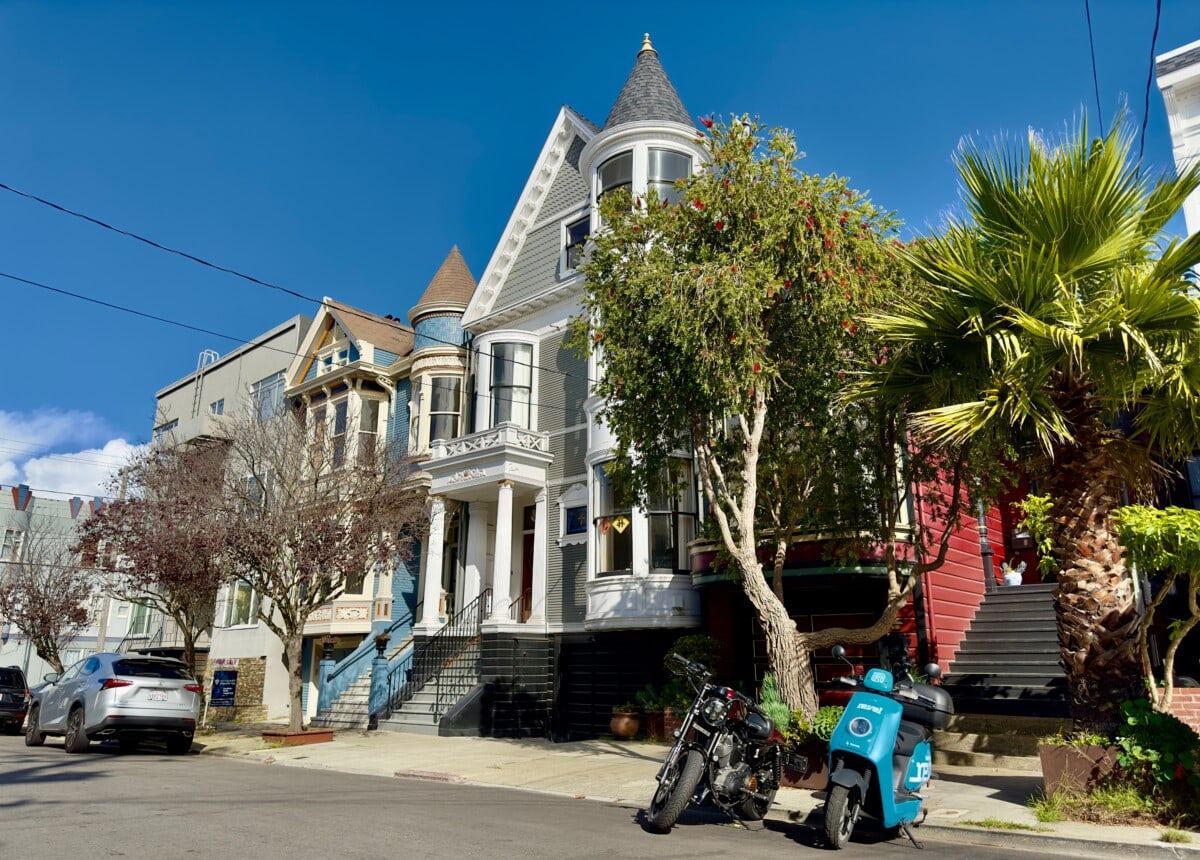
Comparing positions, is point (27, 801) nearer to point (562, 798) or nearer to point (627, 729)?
point (562, 798)

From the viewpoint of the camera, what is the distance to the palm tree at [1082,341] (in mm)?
7934

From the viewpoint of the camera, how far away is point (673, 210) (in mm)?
11758

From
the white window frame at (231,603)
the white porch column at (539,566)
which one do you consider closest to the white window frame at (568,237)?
the white porch column at (539,566)

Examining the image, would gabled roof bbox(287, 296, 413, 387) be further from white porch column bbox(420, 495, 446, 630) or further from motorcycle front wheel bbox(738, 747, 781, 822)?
motorcycle front wheel bbox(738, 747, 781, 822)

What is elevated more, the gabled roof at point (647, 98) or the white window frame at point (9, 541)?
the gabled roof at point (647, 98)

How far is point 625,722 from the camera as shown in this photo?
645 inches

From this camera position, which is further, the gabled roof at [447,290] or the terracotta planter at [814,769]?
the gabled roof at [447,290]

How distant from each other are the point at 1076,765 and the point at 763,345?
5498mm

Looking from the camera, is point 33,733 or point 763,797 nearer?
point 763,797

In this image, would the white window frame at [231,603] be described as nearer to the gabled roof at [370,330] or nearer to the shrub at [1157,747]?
the gabled roof at [370,330]

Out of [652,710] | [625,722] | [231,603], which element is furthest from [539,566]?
[231,603]

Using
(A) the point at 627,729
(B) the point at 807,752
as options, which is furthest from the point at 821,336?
(A) the point at 627,729

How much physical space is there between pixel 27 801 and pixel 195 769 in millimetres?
3904

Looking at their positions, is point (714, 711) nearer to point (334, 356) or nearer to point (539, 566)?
point (539, 566)
